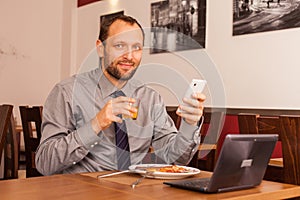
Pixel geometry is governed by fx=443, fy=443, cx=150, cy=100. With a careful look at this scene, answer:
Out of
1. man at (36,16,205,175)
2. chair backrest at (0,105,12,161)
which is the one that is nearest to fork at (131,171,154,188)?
man at (36,16,205,175)

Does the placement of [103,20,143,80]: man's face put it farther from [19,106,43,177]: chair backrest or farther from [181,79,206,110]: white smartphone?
[19,106,43,177]: chair backrest

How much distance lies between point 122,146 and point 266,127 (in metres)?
0.73

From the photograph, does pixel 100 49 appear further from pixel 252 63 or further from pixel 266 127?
pixel 252 63

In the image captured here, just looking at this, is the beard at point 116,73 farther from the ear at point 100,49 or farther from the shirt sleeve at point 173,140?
the shirt sleeve at point 173,140

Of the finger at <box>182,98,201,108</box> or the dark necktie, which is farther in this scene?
the dark necktie

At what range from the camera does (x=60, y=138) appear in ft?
5.74

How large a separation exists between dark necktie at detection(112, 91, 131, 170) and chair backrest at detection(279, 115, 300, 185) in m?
0.68

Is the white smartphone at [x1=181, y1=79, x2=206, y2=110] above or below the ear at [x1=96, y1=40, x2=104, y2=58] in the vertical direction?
below

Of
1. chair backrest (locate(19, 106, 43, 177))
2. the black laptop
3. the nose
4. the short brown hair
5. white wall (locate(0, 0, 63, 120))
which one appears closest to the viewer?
the black laptop

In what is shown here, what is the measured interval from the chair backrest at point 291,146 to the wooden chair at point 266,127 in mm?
44

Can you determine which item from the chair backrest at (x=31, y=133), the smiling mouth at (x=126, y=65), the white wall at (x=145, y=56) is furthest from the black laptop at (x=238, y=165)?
the chair backrest at (x=31, y=133)

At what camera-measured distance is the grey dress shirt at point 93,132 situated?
5.56ft

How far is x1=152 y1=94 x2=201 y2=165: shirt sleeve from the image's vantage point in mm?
1761

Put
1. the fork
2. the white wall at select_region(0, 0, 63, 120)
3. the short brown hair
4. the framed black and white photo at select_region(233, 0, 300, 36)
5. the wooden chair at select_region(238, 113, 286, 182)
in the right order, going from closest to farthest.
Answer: the fork < the short brown hair < the wooden chair at select_region(238, 113, 286, 182) < the framed black and white photo at select_region(233, 0, 300, 36) < the white wall at select_region(0, 0, 63, 120)
